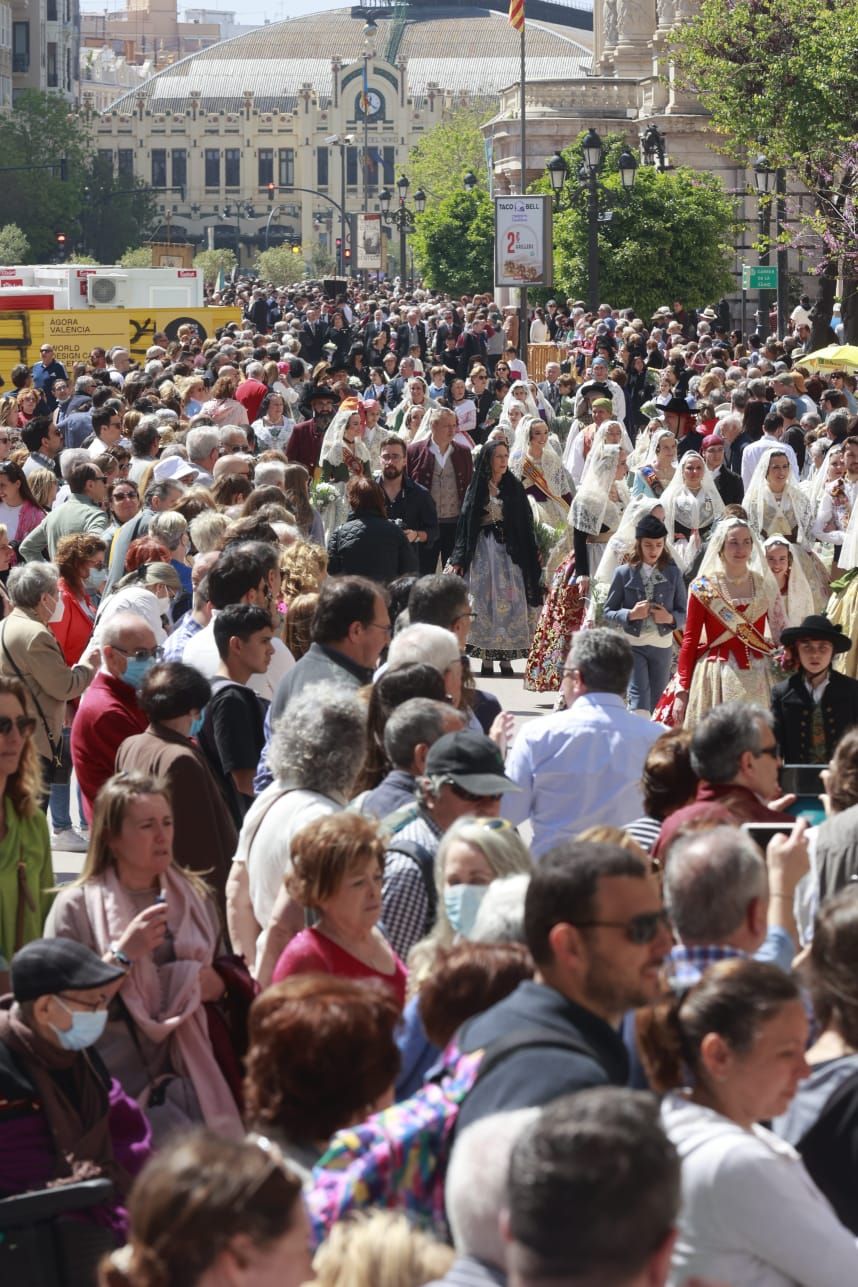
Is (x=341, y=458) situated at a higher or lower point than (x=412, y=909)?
higher

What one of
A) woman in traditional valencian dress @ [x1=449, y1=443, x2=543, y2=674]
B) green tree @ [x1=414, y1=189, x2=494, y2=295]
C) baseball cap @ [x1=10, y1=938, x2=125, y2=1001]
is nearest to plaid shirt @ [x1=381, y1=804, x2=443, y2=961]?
baseball cap @ [x1=10, y1=938, x2=125, y2=1001]

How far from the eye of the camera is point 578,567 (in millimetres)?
13023

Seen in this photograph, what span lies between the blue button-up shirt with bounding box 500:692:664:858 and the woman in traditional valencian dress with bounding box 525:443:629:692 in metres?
6.05

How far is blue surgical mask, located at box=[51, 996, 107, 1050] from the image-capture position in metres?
4.42

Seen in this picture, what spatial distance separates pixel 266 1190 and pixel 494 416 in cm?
1745

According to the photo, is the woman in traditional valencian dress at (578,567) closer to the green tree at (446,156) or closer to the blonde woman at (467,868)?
the blonde woman at (467,868)

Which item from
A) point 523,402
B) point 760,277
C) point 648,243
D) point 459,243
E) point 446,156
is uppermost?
point 446,156

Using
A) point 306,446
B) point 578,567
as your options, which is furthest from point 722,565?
point 306,446

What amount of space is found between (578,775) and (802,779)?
0.72 metres

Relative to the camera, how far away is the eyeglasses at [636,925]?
3.92 metres

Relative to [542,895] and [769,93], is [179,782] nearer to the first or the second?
[542,895]

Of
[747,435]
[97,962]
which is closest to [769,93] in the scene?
[747,435]

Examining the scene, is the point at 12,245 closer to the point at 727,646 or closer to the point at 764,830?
the point at 727,646

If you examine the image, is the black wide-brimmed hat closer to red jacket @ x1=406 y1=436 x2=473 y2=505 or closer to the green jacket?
the green jacket
